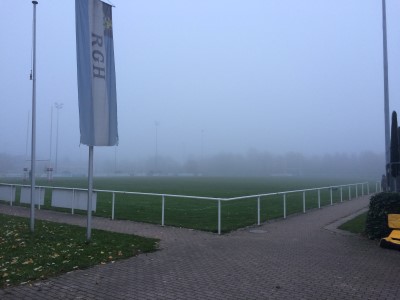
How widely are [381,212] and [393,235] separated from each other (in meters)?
0.97

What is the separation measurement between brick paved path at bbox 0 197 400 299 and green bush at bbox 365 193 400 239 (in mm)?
345

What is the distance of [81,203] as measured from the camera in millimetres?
14070

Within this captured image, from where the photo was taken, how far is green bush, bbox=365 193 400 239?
980cm

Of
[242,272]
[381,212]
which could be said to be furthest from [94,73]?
[381,212]

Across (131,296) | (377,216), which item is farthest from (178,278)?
(377,216)

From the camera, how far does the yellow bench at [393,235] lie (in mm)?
8827

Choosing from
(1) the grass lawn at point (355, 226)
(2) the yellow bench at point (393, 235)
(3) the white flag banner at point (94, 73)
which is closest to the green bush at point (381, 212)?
(2) the yellow bench at point (393, 235)

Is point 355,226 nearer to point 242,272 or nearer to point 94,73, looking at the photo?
point 242,272

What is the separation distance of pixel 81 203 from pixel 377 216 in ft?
30.8

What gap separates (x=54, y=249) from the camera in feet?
27.1

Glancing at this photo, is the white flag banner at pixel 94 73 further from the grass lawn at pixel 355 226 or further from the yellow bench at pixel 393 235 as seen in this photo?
the grass lawn at pixel 355 226

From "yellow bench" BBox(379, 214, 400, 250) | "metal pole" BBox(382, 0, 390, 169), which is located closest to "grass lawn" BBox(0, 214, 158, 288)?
"yellow bench" BBox(379, 214, 400, 250)

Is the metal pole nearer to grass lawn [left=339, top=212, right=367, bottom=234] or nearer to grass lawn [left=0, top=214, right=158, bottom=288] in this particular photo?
grass lawn [left=339, top=212, right=367, bottom=234]

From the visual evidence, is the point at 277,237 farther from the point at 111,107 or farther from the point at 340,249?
the point at 111,107
